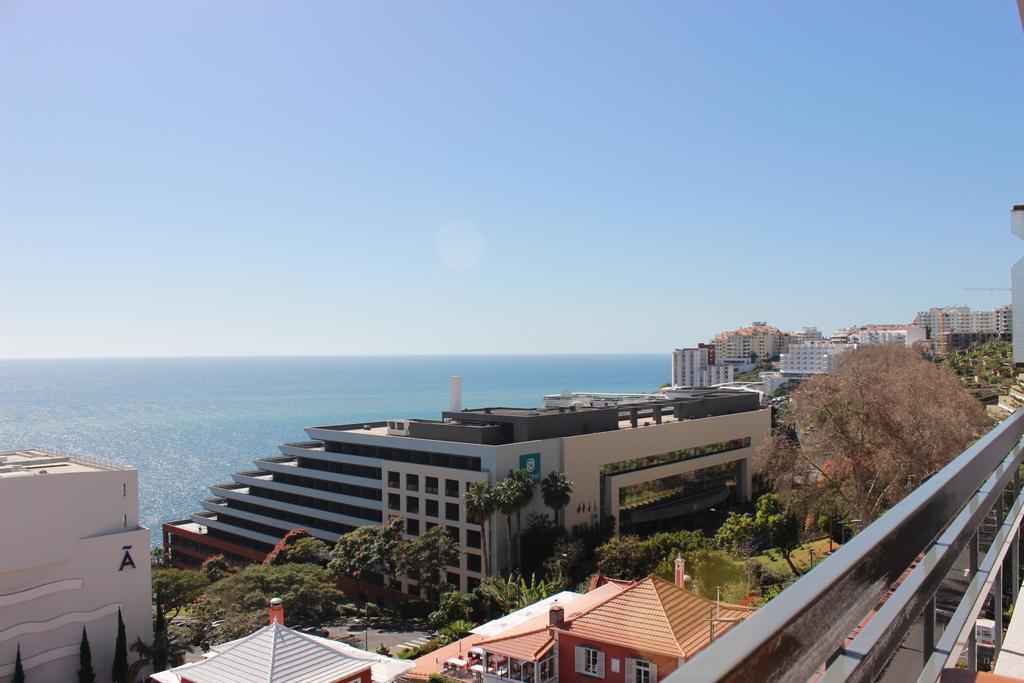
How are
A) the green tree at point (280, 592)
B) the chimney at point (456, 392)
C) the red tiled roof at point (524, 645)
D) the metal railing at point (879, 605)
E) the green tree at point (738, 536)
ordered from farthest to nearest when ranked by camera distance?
the chimney at point (456, 392) → the green tree at point (738, 536) → the green tree at point (280, 592) → the red tiled roof at point (524, 645) → the metal railing at point (879, 605)

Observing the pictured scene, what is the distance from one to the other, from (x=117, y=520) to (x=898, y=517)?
28546 mm

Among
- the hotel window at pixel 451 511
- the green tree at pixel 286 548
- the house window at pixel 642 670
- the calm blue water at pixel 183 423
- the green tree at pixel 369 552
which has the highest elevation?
the house window at pixel 642 670

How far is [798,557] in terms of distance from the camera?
1144 inches

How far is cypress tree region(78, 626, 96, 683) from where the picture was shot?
22.2m

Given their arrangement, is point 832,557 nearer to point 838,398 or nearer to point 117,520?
point 838,398

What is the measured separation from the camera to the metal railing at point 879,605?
835 millimetres

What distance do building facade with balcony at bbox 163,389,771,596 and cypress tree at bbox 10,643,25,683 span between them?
56.2 feet

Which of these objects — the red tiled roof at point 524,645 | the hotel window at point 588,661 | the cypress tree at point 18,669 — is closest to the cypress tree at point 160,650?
the cypress tree at point 18,669

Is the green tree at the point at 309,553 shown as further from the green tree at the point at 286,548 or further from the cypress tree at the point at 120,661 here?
the cypress tree at the point at 120,661

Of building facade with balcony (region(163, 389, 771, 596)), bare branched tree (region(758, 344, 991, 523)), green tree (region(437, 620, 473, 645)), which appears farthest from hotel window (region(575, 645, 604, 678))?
building facade with balcony (region(163, 389, 771, 596))

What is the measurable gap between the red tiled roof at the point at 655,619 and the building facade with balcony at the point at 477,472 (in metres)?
17.2

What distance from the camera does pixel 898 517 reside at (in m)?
1.34

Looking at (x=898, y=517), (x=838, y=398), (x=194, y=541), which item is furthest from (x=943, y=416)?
(x=194, y=541)

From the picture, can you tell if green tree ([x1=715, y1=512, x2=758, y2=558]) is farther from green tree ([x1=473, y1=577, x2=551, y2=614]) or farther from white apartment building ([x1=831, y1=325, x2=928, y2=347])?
white apartment building ([x1=831, y1=325, x2=928, y2=347])
